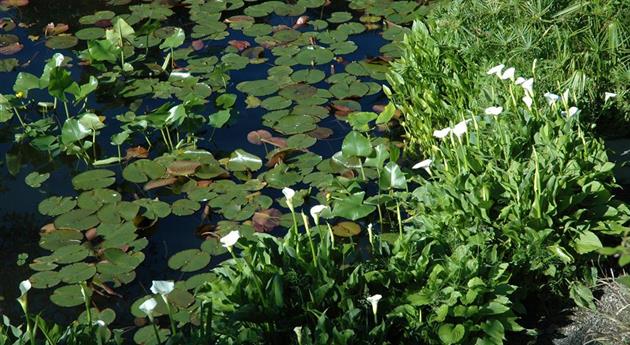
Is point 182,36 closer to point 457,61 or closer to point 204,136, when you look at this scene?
point 204,136

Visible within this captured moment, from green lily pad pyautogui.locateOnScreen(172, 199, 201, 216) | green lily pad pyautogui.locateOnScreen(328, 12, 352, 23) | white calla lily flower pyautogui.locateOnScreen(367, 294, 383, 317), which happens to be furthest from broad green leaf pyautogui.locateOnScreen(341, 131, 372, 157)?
green lily pad pyautogui.locateOnScreen(328, 12, 352, 23)

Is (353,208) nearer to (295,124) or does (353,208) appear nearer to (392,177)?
(392,177)

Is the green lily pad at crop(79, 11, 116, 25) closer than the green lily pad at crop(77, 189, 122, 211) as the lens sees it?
No

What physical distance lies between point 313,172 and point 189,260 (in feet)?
2.76

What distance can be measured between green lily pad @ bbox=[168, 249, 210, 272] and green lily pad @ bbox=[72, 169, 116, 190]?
2.23ft

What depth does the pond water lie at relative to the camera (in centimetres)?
407

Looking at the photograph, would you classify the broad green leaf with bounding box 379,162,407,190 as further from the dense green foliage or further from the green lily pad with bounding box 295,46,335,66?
the green lily pad with bounding box 295,46,335,66

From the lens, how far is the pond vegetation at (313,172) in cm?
305

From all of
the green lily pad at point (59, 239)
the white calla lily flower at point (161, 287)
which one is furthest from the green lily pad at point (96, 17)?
the white calla lily flower at point (161, 287)

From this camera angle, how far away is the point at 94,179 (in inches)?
175

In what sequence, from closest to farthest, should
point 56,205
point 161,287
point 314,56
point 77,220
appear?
point 161,287
point 77,220
point 56,205
point 314,56

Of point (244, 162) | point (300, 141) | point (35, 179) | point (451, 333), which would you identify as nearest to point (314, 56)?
point (300, 141)

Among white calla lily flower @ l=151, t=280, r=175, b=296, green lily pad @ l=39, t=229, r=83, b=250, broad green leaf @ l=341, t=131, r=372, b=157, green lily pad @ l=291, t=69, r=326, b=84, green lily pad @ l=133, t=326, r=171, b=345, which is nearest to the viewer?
white calla lily flower @ l=151, t=280, r=175, b=296

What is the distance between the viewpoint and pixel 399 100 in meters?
4.81
